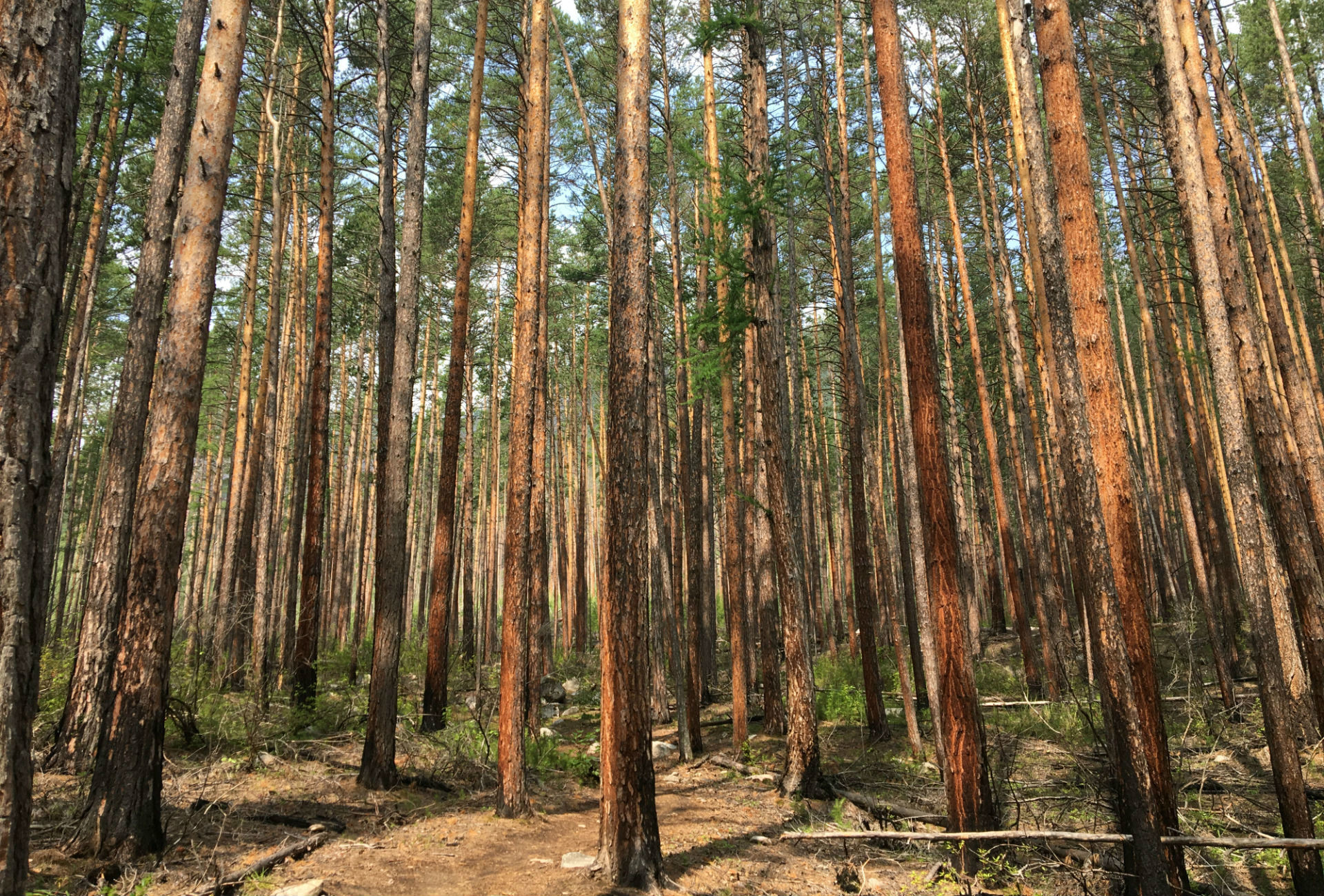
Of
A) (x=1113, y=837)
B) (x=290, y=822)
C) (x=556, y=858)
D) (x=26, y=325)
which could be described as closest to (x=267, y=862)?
(x=290, y=822)

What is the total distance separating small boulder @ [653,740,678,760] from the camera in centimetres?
1066

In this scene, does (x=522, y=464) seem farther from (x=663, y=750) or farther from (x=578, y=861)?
(x=663, y=750)

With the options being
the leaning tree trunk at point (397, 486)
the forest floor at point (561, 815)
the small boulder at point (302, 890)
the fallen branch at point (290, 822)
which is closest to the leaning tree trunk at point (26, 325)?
the small boulder at point (302, 890)

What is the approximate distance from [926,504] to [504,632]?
4.21m

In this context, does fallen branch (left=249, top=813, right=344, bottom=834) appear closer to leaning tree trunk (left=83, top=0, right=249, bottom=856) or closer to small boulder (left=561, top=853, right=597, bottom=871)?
leaning tree trunk (left=83, top=0, right=249, bottom=856)

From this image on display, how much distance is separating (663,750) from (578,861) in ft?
18.2

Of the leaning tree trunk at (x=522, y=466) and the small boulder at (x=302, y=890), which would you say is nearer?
the small boulder at (x=302, y=890)

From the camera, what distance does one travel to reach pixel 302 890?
4.35 meters

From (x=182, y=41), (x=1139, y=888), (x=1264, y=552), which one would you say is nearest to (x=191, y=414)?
(x=182, y=41)

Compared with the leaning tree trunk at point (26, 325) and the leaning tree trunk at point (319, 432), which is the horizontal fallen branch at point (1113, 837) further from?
the leaning tree trunk at point (319, 432)

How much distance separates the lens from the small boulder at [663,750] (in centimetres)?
1066

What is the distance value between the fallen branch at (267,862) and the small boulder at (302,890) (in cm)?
34

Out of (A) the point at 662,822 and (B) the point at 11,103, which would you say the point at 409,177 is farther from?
(A) the point at 662,822

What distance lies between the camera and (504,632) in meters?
6.77
